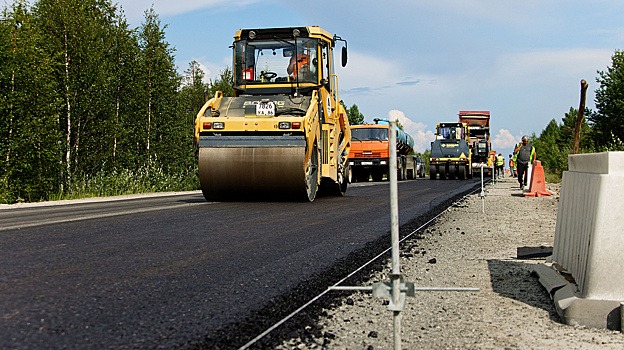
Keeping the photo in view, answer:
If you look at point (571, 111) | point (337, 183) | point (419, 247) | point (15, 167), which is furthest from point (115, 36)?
point (571, 111)

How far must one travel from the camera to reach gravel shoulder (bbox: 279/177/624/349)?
3789 millimetres

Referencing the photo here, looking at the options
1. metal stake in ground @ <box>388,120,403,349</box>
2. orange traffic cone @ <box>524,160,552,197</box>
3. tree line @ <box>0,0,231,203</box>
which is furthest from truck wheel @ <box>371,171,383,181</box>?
metal stake in ground @ <box>388,120,403,349</box>

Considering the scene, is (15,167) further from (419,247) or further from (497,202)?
(419,247)

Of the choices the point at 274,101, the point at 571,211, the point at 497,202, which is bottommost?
the point at 497,202

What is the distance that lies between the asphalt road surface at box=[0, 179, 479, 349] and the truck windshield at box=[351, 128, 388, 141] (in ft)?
90.3

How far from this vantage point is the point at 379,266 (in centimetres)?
623

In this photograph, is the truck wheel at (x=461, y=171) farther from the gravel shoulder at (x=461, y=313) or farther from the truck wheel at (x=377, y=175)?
the gravel shoulder at (x=461, y=313)

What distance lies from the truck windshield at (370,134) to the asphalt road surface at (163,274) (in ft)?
90.3

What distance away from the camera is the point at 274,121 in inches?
538

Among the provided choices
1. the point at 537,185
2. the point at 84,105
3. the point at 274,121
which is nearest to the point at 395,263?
the point at 274,121

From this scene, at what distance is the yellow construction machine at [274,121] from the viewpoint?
13.6 metres

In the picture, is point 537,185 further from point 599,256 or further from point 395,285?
point 395,285

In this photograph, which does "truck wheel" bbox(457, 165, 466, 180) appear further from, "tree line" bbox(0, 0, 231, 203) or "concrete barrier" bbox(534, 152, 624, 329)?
"concrete barrier" bbox(534, 152, 624, 329)

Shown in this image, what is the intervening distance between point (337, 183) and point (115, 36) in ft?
70.5
